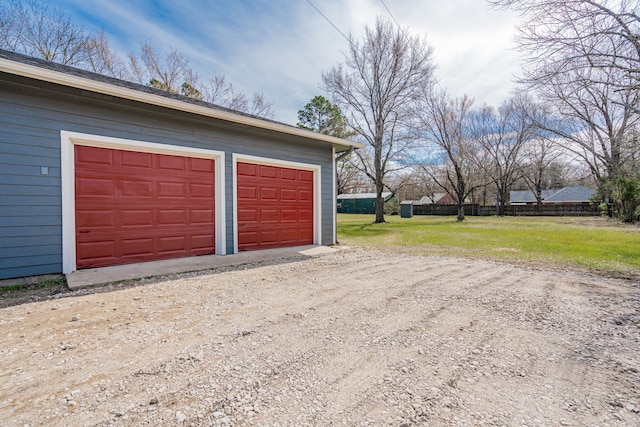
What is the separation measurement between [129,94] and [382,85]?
13.9 m

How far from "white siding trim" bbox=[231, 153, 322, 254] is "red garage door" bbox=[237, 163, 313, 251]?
3.5 inches

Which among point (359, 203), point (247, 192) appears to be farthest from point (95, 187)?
point (359, 203)

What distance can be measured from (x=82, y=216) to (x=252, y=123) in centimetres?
335

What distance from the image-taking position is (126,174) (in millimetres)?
4730

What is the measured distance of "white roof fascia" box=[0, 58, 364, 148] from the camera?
3.58 metres

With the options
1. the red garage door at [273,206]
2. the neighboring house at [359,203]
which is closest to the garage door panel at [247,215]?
the red garage door at [273,206]

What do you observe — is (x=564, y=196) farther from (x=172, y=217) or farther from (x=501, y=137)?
(x=172, y=217)

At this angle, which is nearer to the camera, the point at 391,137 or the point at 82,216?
the point at 82,216

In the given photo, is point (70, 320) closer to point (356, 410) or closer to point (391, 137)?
point (356, 410)

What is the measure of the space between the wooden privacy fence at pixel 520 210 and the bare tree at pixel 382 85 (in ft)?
46.5

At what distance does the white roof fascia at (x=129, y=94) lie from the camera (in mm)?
3580

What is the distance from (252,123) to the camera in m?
5.82

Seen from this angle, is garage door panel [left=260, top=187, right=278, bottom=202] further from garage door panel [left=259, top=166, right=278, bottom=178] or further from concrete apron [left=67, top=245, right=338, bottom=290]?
concrete apron [left=67, top=245, right=338, bottom=290]

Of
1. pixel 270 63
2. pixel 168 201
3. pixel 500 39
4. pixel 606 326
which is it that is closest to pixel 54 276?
pixel 168 201
